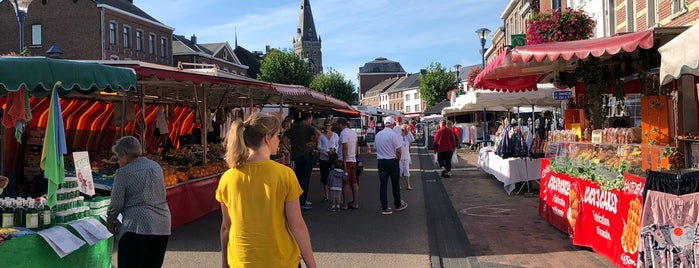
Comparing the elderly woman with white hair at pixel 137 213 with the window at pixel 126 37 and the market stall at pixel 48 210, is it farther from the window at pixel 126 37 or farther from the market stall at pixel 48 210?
the window at pixel 126 37

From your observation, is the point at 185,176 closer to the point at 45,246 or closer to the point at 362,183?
the point at 45,246

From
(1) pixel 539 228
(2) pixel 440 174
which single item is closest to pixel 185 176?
(1) pixel 539 228

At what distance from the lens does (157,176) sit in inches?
174

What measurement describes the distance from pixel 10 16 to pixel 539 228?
48655 mm

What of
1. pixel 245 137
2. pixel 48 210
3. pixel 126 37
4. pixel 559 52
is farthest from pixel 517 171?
pixel 126 37

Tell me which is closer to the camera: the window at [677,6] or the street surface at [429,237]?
the street surface at [429,237]

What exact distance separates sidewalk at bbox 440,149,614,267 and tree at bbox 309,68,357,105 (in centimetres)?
5901

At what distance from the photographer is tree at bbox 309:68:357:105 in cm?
7194

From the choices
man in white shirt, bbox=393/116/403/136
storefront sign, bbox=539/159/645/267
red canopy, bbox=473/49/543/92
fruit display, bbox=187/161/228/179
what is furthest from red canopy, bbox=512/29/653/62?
fruit display, bbox=187/161/228/179

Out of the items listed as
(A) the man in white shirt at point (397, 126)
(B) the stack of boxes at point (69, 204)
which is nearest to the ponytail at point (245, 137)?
(B) the stack of boxes at point (69, 204)

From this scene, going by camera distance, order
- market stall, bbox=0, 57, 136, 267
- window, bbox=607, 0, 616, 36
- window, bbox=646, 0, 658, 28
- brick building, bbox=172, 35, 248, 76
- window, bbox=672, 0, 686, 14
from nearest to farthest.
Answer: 1. market stall, bbox=0, 57, 136, 267
2. window, bbox=672, 0, 686, 14
3. window, bbox=646, 0, 658, 28
4. window, bbox=607, 0, 616, 36
5. brick building, bbox=172, 35, 248, 76

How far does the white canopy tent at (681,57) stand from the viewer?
4.06 m

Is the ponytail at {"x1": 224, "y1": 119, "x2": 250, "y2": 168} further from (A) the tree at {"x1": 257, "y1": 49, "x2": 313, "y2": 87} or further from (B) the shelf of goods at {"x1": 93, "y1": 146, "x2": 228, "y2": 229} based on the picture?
(A) the tree at {"x1": 257, "y1": 49, "x2": 313, "y2": 87}

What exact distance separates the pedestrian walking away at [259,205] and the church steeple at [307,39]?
140380 mm
